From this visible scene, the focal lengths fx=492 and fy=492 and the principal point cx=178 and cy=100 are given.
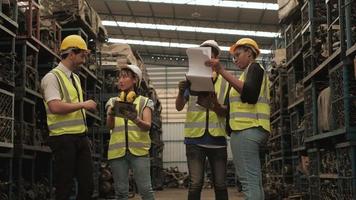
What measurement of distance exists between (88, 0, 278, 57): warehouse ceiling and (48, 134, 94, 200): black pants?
16.4 metres

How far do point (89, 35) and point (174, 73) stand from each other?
21256 millimetres

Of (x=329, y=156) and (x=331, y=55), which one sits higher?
(x=331, y=55)

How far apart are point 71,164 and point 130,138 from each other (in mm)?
829

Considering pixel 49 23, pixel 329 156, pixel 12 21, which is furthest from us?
pixel 49 23

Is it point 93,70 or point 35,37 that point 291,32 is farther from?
point 35,37

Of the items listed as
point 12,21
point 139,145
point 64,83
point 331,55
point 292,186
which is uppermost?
point 12,21

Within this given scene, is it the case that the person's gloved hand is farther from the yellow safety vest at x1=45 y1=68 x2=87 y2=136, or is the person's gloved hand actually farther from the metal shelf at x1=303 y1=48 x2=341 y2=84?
the metal shelf at x1=303 y1=48 x2=341 y2=84

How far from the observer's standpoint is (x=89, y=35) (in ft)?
36.6

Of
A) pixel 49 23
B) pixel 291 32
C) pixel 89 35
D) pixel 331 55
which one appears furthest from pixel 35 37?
pixel 291 32

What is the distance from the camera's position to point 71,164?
4500 millimetres

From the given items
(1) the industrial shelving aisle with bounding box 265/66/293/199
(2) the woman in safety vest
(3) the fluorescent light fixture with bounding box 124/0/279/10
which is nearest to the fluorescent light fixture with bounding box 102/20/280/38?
(3) the fluorescent light fixture with bounding box 124/0/279/10

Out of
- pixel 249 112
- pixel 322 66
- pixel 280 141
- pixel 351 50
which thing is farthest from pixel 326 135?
pixel 280 141

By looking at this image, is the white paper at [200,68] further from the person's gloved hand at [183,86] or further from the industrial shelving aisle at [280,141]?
the industrial shelving aisle at [280,141]

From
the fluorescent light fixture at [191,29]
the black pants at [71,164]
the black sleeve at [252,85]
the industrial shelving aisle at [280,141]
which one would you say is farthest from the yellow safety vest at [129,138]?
the fluorescent light fixture at [191,29]
